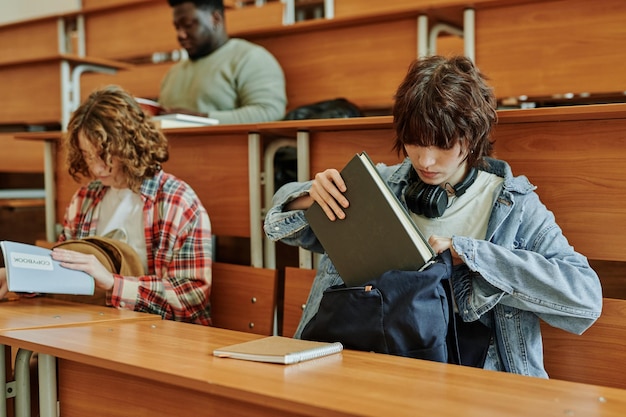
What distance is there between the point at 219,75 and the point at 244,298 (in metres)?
1.22

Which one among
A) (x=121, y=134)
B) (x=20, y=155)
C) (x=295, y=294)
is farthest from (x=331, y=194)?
(x=20, y=155)

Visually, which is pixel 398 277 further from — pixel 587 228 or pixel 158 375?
pixel 587 228

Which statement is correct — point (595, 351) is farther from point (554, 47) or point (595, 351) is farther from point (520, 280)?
point (554, 47)

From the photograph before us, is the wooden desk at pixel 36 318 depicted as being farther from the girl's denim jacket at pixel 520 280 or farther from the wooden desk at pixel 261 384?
the girl's denim jacket at pixel 520 280

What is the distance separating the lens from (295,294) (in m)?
1.77

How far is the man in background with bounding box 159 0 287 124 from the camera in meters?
2.68

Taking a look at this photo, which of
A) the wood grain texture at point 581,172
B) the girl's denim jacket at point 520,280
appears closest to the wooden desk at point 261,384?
the girl's denim jacket at point 520,280

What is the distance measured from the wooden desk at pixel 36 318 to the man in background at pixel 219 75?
107 cm

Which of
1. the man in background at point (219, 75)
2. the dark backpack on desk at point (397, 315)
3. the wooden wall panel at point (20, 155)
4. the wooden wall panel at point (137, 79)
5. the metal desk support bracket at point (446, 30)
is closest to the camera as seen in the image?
Answer: the dark backpack on desk at point (397, 315)

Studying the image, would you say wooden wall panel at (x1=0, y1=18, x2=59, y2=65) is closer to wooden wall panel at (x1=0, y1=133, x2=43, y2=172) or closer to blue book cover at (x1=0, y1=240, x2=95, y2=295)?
wooden wall panel at (x1=0, y1=133, x2=43, y2=172)

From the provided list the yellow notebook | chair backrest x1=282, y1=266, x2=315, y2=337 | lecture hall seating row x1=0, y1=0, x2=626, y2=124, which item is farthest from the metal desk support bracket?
→ the yellow notebook

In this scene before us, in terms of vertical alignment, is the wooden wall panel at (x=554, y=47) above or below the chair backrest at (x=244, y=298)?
above

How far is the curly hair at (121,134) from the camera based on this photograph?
1865 mm

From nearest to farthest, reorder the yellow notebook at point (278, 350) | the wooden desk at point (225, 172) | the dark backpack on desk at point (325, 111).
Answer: the yellow notebook at point (278, 350) → the wooden desk at point (225, 172) → the dark backpack on desk at point (325, 111)
